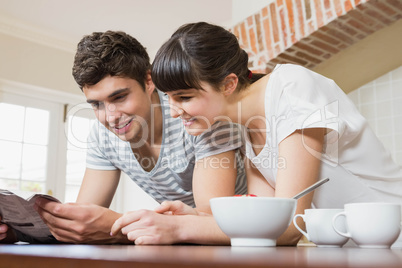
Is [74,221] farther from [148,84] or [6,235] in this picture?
[148,84]

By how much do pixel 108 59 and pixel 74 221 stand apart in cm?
68

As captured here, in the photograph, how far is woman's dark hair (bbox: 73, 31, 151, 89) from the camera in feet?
4.43

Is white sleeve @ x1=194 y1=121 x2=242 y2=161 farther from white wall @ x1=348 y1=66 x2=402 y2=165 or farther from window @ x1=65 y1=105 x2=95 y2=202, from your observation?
window @ x1=65 y1=105 x2=95 y2=202

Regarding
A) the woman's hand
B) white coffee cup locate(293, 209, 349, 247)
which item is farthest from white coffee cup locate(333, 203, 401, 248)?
the woman's hand

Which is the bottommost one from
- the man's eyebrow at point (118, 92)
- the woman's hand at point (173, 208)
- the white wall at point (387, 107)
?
the woman's hand at point (173, 208)

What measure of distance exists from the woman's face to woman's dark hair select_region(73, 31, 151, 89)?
0.97 feet

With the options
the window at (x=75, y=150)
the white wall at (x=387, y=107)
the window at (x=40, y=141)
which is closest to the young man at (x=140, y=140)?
the white wall at (x=387, y=107)

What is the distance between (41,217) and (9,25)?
11.5 ft

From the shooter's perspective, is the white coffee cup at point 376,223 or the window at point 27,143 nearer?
the white coffee cup at point 376,223

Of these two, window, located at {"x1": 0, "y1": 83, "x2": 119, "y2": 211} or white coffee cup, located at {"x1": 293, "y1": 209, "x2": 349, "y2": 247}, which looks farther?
window, located at {"x1": 0, "y1": 83, "x2": 119, "y2": 211}

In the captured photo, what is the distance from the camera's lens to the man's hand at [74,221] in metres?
0.81

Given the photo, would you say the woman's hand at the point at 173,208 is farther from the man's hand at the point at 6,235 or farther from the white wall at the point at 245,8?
the white wall at the point at 245,8

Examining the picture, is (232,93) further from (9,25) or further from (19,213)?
(9,25)

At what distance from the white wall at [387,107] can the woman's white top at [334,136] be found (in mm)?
1775
